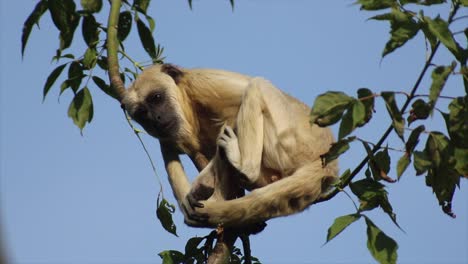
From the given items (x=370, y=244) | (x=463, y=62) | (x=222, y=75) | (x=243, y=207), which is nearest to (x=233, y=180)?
(x=243, y=207)

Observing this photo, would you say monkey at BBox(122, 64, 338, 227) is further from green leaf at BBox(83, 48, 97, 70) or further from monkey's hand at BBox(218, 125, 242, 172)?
green leaf at BBox(83, 48, 97, 70)

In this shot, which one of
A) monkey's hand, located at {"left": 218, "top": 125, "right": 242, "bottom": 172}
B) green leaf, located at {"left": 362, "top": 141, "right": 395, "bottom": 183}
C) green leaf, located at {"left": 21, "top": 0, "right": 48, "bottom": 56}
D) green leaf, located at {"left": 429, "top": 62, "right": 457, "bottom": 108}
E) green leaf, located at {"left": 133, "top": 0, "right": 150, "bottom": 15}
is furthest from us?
monkey's hand, located at {"left": 218, "top": 125, "right": 242, "bottom": 172}

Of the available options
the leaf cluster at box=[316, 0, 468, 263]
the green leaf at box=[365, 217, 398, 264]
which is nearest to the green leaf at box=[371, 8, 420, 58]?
the leaf cluster at box=[316, 0, 468, 263]

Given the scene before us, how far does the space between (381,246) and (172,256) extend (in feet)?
7.23

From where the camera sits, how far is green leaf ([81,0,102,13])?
552 centimetres

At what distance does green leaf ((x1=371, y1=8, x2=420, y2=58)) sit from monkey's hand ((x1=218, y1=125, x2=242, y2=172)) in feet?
9.46

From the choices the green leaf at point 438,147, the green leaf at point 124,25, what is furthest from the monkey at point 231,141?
the green leaf at point 438,147

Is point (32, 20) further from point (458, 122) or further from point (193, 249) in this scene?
point (458, 122)

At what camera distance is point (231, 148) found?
645 cm

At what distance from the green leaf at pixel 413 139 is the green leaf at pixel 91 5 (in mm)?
3062

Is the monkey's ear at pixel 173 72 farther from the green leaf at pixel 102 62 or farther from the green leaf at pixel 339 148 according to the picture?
the green leaf at pixel 339 148

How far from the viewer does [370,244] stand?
4191 millimetres

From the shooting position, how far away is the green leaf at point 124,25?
600cm

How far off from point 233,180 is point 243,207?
767mm
